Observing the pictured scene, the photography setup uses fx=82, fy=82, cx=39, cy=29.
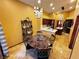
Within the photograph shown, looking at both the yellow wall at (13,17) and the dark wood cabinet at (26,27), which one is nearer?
the yellow wall at (13,17)

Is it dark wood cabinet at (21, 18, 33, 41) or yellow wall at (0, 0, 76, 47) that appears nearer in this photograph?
yellow wall at (0, 0, 76, 47)

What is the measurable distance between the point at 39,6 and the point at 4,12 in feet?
7.15

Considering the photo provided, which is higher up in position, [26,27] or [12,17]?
[12,17]

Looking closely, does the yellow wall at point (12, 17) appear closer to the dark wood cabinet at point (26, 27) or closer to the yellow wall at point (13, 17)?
the yellow wall at point (13, 17)

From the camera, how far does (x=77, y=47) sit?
1.71 m

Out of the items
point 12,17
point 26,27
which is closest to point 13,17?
point 12,17

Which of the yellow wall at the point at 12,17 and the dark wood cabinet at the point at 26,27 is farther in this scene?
the dark wood cabinet at the point at 26,27

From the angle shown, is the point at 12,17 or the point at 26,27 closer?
the point at 12,17

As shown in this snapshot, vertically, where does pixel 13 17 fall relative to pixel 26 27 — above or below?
above

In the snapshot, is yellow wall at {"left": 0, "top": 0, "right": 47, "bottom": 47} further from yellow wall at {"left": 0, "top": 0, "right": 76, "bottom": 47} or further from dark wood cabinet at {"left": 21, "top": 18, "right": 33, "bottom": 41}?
dark wood cabinet at {"left": 21, "top": 18, "right": 33, "bottom": 41}

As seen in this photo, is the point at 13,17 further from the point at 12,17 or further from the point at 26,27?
the point at 26,27

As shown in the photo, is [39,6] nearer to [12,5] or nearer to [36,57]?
[12,5]

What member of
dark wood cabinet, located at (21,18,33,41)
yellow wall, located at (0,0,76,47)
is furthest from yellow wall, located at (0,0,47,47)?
dark wood cabinet, located at (21,18,33,41)

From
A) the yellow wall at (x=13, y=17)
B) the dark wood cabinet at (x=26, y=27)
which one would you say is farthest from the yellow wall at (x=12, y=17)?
the dark wood cabinet at (x=26, y=27)
